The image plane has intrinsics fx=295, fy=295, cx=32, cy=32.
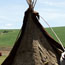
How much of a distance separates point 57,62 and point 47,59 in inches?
19.7

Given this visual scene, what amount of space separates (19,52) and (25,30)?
88 cm

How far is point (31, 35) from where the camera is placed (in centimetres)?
1117

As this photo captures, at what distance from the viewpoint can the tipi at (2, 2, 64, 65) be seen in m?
11.0

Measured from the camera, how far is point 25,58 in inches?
439

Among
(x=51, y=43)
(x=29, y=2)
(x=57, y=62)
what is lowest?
(x=57, y=62)

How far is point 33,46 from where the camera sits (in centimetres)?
1109

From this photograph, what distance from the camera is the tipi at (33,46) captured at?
1105 centimetres

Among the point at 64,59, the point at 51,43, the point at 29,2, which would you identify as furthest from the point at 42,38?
the point at 64,59

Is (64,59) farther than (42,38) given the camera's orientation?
No

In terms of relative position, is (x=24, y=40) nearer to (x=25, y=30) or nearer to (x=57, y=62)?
(x=25, y=30)

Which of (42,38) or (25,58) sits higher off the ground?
(42,38)

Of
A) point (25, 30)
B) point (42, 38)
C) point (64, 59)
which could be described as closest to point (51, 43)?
point (42, 38)

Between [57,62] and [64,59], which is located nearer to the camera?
[64,59]

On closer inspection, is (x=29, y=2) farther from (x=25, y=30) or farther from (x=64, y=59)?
(x=64, y=59)
